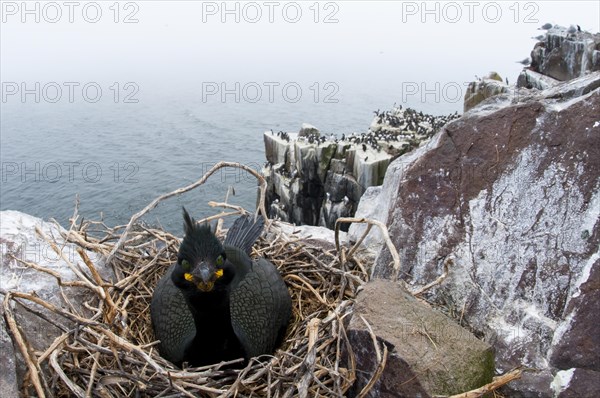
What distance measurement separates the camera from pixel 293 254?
16.3ft

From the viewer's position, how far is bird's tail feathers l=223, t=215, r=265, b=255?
15.1 ft

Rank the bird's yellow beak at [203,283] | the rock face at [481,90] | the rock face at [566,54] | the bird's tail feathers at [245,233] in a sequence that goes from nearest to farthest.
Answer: the bird's yellow beak at [203,283], the bird's tail feathers at [245,233], the rock face at [566,54], the rock face at [481,90]

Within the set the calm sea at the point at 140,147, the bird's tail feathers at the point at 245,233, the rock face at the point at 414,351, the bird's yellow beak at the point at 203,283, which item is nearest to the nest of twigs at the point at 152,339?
the rock face at the point at 414,351

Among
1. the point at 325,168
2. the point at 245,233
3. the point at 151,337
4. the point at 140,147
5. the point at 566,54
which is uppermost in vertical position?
the point at 566,54

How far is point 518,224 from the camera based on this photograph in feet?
10.9

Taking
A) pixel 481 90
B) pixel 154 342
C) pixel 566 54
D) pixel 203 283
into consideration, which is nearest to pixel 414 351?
pixel 203 283

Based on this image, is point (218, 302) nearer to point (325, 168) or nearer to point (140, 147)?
point (325, 168)

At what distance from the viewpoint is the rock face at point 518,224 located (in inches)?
114

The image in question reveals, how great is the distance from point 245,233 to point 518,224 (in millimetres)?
2417

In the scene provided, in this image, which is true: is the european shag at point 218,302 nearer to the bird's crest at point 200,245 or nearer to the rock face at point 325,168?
the bird's crest at point 200,245

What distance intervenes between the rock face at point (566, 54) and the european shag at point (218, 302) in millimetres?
16810

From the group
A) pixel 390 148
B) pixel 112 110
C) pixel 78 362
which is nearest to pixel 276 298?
pixel 78 362

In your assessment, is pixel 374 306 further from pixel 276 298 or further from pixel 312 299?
pixel 312 299

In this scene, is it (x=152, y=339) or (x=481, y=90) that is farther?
(x=481, y=90)
